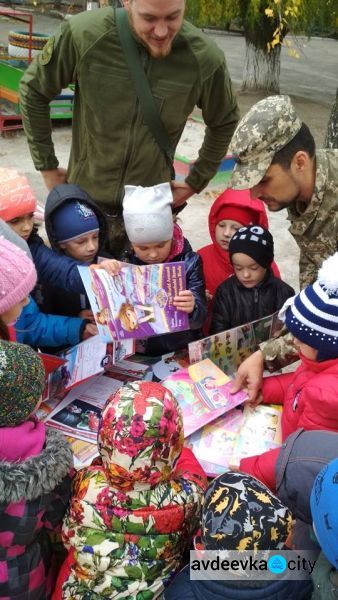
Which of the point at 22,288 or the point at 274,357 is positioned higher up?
the point at 22,288

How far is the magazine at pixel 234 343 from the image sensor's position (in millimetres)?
2324

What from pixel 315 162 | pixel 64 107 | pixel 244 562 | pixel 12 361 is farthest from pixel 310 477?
pixel 64 107

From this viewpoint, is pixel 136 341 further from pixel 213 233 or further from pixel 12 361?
pixel 12 361

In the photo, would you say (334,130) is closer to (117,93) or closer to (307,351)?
(117,93)

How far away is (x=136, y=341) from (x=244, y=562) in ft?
4.41

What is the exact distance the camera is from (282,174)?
2.23 metres

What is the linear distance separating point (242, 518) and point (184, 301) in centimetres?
112

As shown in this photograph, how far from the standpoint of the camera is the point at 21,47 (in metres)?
7.45

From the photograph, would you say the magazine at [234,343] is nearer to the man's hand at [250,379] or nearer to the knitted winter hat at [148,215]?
the man's hand at [250,379]

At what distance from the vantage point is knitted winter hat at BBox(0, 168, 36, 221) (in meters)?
2.44

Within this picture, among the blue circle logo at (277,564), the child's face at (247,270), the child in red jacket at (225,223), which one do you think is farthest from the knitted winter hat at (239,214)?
the blue circle logo at (277,564)

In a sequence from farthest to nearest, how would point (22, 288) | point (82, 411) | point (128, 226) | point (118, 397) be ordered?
point (128, 226), point (82, 411), point (22, 288), point (118, 397)

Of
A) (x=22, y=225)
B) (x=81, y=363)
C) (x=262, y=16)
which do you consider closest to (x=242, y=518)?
(x=81, y=363)

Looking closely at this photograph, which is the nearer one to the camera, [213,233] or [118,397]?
[118,397]
